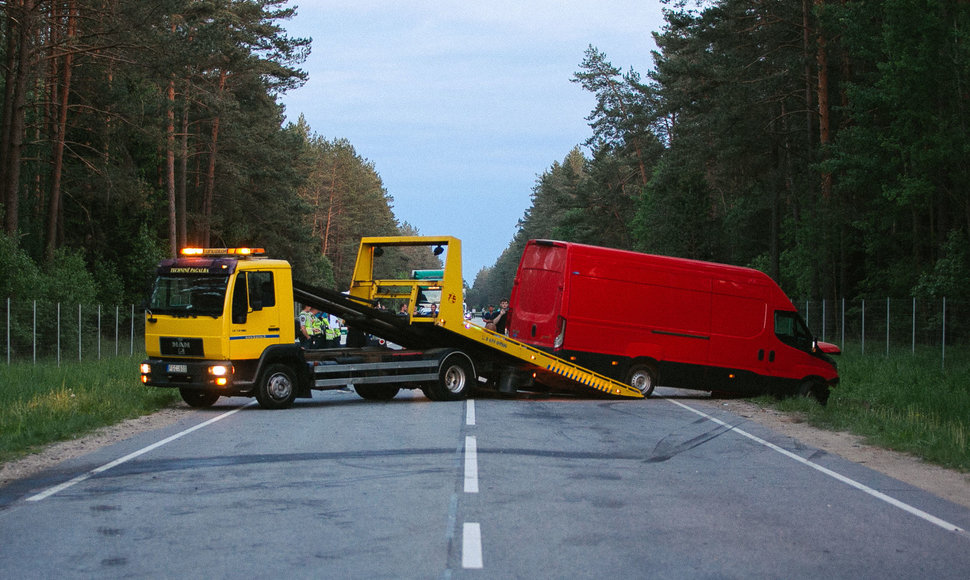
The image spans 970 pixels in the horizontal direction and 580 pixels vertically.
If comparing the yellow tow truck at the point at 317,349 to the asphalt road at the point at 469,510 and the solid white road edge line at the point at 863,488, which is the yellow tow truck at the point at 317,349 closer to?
the asphalt road at the point at 469,510

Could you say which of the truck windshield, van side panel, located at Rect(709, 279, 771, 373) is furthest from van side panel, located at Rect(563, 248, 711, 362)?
the truck windshield

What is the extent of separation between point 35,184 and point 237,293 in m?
37.4

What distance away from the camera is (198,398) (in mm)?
18688

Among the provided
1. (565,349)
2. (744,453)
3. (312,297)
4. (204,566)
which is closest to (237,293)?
(312,297)

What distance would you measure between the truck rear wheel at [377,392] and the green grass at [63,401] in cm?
366

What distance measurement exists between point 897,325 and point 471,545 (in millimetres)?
25067

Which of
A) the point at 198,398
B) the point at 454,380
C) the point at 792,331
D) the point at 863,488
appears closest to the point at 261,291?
the point at 198,398

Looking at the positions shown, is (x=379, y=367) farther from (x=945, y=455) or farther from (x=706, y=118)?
(x=706, y=118)

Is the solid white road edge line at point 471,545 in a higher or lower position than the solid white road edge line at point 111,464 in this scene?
higher

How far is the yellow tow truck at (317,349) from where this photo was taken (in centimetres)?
1705

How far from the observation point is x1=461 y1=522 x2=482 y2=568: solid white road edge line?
6578mm

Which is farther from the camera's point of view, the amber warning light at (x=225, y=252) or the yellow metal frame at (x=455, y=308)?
the yellow metal frame at (x=455, y=308)

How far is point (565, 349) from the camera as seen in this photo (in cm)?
1966

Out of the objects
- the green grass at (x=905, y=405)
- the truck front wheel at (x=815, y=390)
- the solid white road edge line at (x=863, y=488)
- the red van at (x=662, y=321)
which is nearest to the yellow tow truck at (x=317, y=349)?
the red van at (x=662, y=321)
